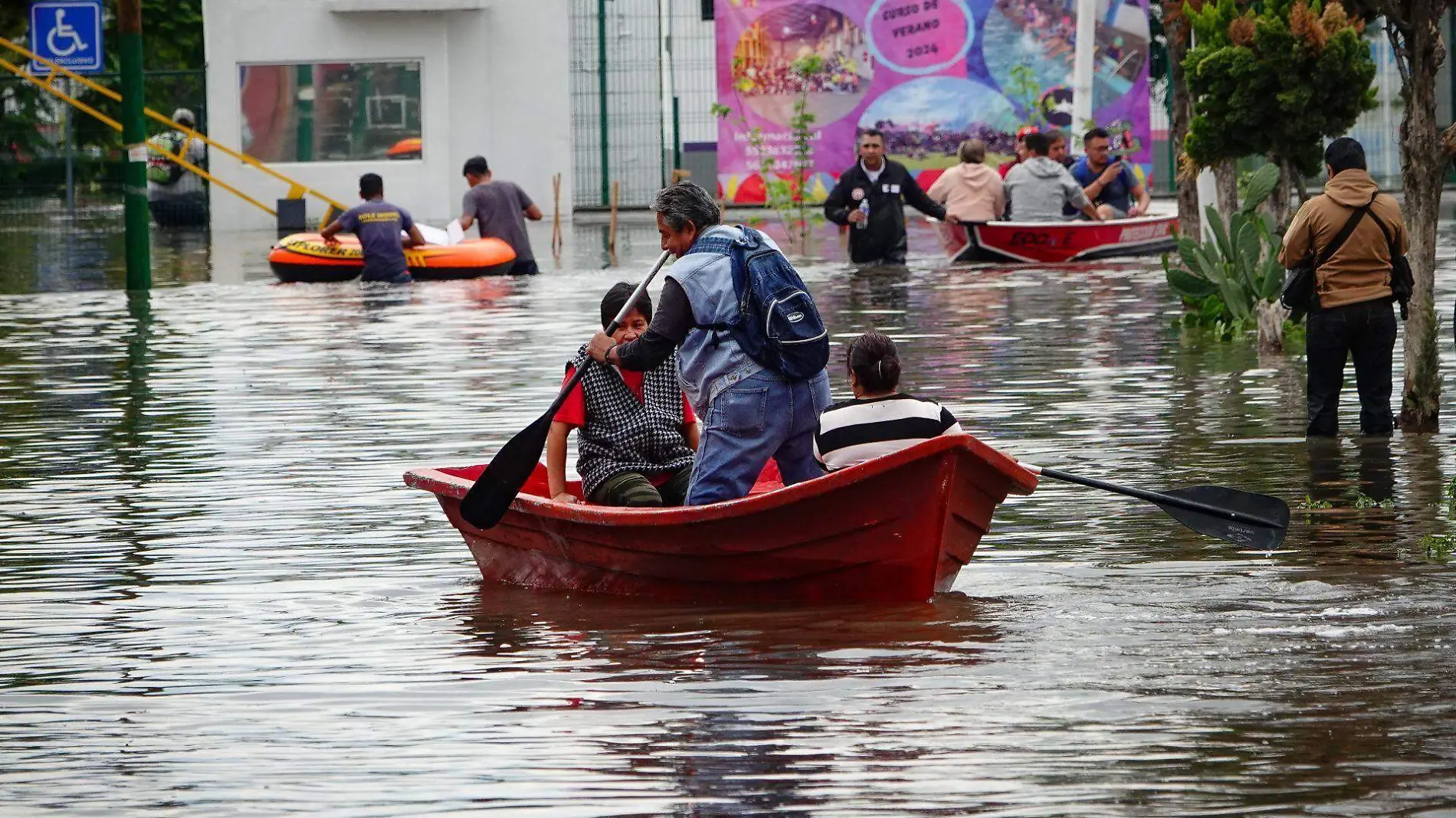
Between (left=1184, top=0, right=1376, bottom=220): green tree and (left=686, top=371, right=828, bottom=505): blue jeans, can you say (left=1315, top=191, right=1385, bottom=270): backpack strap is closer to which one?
(left=1184, top=0, right=1376, bottom=220): green tree

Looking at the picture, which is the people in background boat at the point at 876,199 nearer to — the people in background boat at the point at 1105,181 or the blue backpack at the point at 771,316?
the people in background boat at the point at 1105,181

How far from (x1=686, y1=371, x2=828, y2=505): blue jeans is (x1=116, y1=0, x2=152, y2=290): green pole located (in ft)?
54.6

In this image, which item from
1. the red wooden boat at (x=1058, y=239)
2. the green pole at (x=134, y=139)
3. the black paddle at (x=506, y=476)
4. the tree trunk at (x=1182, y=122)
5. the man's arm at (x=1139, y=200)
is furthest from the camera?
the man's arm at (x=1139, y=200)

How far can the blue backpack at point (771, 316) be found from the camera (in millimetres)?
8180

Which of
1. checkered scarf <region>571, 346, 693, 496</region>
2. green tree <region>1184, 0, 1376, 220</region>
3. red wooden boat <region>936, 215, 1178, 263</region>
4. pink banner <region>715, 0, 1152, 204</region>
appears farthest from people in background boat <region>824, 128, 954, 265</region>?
checkered scarf <region>571, 346, 693, 496</region>

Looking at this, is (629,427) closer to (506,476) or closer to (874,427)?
(506,476)

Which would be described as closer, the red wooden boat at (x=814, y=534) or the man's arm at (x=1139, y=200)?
the red wooden boat at (x=814, y=534)

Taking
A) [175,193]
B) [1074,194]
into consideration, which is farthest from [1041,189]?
[175,193]

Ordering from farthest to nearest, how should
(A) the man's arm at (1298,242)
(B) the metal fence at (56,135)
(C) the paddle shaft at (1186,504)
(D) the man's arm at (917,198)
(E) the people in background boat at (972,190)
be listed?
(B) the metal fence at (56,135), (E) the people in background boat at (972,190), (D) the man's arm at (917,198), (A) the man's arm at (1298,242), (C) the paddle shaft at (1186,504)

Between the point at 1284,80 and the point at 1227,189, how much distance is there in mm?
3442

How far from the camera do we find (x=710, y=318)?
26.8 feet

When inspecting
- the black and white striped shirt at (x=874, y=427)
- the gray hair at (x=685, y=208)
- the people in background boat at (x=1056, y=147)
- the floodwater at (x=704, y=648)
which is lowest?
the floodwater at (x=704, y=648)

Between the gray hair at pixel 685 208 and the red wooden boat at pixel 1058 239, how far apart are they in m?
16.9

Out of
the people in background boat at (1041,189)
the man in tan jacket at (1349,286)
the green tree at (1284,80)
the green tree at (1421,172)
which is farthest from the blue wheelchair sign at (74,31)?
the man in tan jacket at (1349,286)
